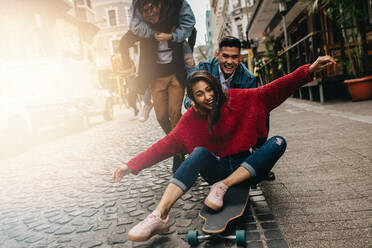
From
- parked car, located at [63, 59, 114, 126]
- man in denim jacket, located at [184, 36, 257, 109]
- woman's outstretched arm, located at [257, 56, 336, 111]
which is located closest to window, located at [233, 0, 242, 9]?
parked car, located at [63, 59, 114, 126]

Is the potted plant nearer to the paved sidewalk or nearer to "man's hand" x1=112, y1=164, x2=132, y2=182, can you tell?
the paved sidewalk

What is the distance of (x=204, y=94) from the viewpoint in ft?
8.39

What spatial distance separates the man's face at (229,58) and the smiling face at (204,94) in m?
0.74

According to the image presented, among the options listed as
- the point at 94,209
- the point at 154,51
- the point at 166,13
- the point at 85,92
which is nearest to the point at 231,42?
the point at 166,13

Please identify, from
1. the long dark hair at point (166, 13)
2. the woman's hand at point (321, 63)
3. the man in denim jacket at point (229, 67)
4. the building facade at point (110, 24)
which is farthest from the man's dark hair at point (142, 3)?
the building facade at point (110, 24)

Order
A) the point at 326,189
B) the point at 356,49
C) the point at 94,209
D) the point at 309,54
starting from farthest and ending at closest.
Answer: the point at 309,54, the point at 356,49, the point at 94,209, the point at 326,189

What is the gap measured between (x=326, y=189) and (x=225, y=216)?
108cm

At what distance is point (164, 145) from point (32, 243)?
1.24 metres

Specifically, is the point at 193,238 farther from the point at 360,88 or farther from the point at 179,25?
the point at 360,88

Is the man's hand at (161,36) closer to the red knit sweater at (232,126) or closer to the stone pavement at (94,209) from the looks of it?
the red knit sweater at (232,126)

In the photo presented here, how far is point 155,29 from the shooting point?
144 inches

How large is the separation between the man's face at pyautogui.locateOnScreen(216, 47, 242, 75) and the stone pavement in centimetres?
119

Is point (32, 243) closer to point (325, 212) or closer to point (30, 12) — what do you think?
point (325, 212)

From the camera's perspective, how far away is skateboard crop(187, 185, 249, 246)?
2.09 metres
